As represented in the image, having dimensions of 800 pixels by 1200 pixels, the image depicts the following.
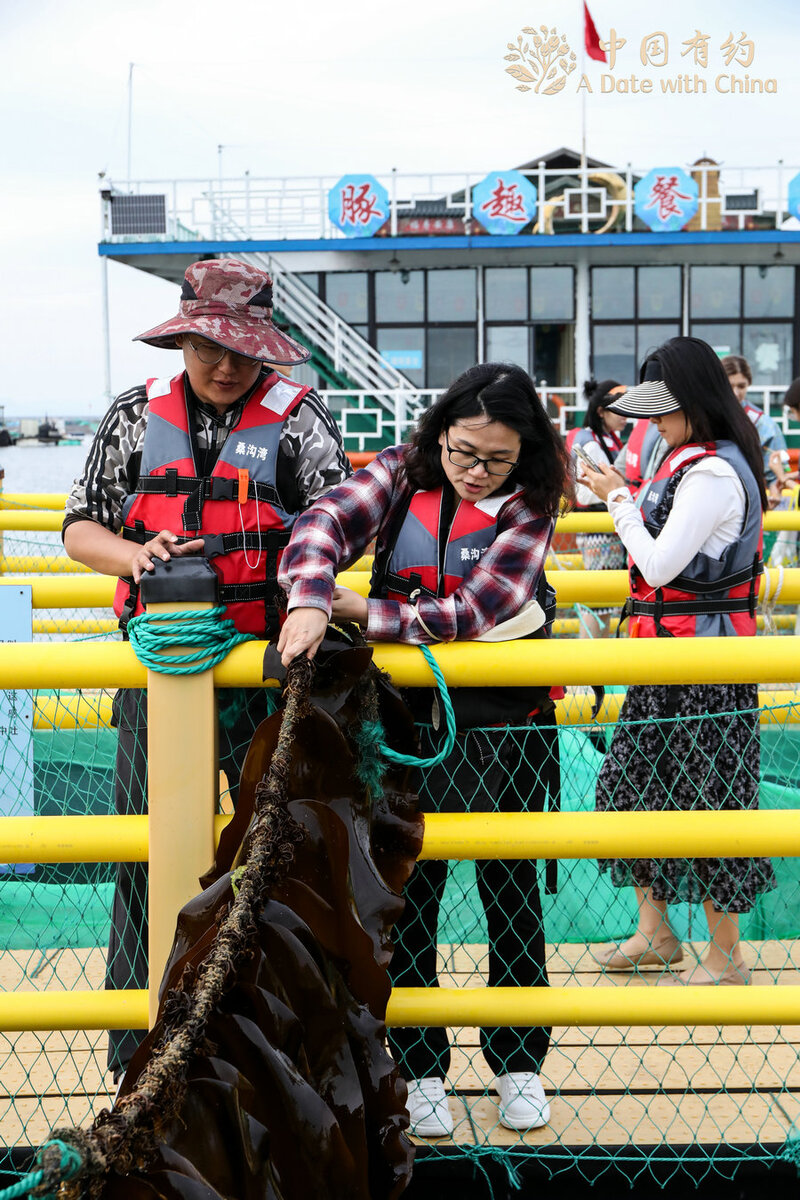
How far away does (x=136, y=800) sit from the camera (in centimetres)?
246

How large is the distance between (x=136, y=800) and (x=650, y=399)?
1.89m

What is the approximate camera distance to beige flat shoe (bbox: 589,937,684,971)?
3.29 metres

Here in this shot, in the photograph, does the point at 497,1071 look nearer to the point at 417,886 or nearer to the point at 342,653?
the point at 417,886

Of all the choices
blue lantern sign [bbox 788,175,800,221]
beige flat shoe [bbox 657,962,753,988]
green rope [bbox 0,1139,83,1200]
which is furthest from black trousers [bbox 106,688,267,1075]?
blue lantern sign [bbox 788,175,800,221]

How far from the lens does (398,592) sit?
7.72ft

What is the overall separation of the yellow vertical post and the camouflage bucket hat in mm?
692

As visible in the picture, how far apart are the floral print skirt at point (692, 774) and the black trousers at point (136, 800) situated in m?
1.16

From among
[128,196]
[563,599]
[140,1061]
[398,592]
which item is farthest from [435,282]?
[140,1061]

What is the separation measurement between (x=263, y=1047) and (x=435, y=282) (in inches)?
733

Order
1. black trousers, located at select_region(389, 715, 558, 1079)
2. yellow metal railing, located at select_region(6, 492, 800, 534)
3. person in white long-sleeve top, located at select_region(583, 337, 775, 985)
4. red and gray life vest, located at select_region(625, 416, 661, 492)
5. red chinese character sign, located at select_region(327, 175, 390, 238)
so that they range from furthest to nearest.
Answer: red chinese character sign, located at select_region(327, 175, 390, 238)
red and gray life vest, located at select_region(625, 416, 661, 492)
yellow metal railing, located at select_region(6, 492, 800, 534)
person in white long-sleeve top, located at select_region(583, 337, 775, 985)
black trousers, located at select_region(389, 715, 558, 1079)

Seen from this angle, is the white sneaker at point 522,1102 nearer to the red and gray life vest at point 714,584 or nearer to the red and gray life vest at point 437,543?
the red and gray life vest at point 437,543

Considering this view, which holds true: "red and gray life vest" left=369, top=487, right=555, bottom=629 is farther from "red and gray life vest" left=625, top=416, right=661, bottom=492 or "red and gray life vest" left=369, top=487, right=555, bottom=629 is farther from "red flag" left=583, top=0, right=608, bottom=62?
"red flag" left=583, top=0, right=608, bottom=62

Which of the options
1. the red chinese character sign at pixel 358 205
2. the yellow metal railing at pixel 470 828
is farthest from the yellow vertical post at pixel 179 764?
the red chinese character sign at pixel 358 205

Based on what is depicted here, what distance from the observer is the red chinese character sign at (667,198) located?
58.0ft
